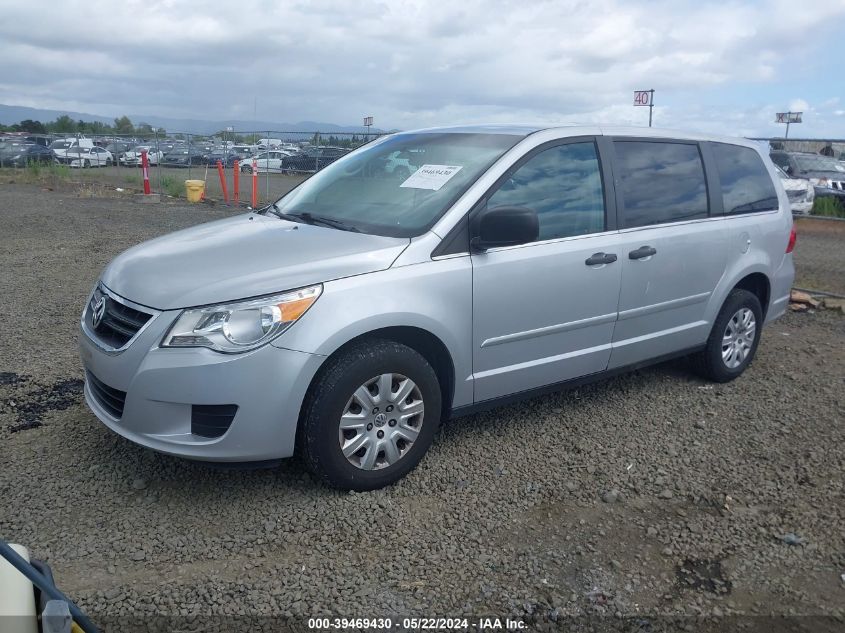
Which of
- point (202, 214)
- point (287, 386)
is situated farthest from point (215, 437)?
point (202, 214)

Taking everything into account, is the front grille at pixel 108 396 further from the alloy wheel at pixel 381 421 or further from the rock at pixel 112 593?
the alloy wheel at pixel 381 421

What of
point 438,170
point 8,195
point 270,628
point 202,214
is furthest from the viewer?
point 8,195

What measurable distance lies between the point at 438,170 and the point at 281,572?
2256 millimetres

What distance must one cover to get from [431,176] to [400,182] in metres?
0.20

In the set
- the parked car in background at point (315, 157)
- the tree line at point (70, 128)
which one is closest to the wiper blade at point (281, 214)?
the parked car in background at point (315, 157)

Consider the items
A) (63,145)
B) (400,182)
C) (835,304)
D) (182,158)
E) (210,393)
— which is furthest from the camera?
(63,145)

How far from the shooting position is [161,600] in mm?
2840

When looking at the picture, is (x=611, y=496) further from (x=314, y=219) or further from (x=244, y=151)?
(x=244, y=151)

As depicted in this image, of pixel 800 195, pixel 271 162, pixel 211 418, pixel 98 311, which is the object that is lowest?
pixel 211 418

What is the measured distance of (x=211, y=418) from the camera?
3.26 metres

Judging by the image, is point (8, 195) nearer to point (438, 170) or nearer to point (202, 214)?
point (202, 214)

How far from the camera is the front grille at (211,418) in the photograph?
323cm

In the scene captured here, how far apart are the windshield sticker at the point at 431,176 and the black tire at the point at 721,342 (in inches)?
93.6

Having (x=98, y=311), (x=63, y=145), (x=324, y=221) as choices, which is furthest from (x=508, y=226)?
(x=63, y=145)
